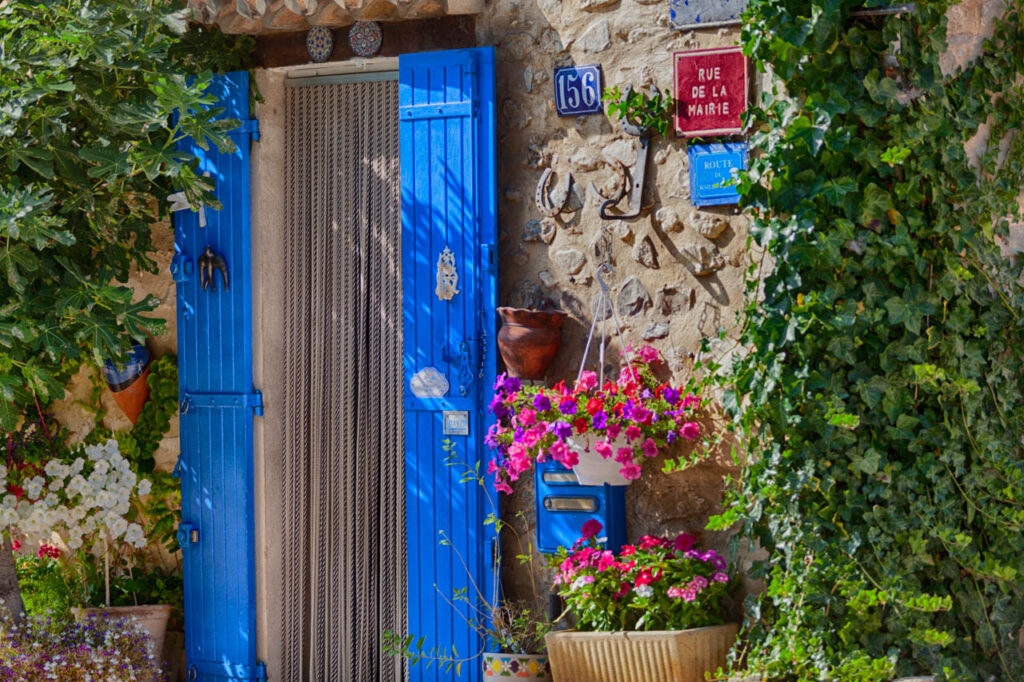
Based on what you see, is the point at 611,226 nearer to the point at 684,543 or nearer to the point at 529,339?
the point at 529,339

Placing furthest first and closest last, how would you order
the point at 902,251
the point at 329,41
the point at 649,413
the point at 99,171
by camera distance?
the point at 329,41 < the point at 99,171 < the point at 649,413 < the point at 902,251

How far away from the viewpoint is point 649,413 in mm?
4457

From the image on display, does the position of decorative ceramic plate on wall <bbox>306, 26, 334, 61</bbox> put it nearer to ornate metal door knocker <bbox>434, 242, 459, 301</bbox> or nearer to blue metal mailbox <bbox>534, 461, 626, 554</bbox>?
ornate metal door knocker <bbox>434, 242, 459, 301</bbox>

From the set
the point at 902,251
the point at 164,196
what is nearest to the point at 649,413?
the point at 902,251

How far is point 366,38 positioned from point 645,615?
2.69 metres

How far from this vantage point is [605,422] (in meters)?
4.44

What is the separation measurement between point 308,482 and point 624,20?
2504 millimetres

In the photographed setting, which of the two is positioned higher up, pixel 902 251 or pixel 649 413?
pixel 902 251

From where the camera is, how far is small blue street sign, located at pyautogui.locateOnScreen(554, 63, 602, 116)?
15.7 ft

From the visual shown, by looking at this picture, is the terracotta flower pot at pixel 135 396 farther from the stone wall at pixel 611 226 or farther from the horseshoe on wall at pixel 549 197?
the horseshoe on wall at pixel 549 197

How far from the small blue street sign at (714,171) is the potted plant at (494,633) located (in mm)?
1449

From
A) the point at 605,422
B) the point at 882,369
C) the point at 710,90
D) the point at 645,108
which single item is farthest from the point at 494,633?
the point at 710,90

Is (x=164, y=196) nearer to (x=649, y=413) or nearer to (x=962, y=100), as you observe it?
(x=649, y=413)

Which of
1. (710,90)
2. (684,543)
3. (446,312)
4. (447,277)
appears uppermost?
(710,90)
